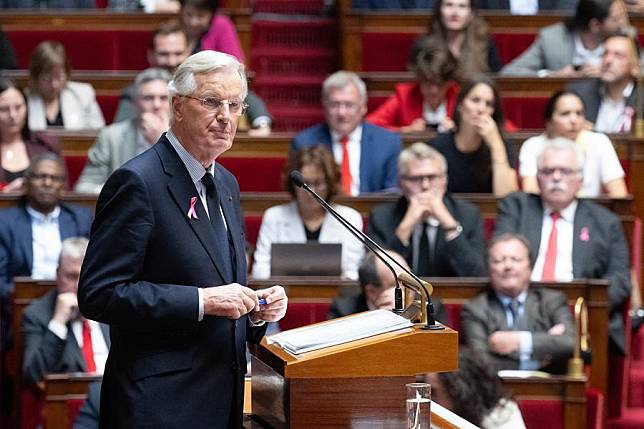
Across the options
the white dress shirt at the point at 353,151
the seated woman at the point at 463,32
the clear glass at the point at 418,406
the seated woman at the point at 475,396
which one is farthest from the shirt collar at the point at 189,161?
the seated woman at the point at 463,32

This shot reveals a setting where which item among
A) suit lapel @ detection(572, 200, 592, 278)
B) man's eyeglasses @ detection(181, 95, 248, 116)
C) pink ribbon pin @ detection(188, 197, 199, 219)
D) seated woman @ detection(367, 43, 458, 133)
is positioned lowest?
suit lapel @ detection(572, 200, 592, 278)

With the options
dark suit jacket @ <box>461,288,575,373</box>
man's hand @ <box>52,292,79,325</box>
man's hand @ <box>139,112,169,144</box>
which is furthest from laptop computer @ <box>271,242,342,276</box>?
man's hand @ <box>139,112,169,144</box>

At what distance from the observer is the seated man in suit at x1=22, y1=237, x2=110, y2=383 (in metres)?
3.14

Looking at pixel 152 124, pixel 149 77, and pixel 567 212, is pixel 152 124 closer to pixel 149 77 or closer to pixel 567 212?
pixel 149 77

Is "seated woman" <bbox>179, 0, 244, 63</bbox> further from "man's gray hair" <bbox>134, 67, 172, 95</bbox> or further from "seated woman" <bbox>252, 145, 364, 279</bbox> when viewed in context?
"seated woman" <bbox>252, 145, 364, 279</bbox>

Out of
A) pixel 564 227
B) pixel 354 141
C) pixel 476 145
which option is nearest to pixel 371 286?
pixel 564 227

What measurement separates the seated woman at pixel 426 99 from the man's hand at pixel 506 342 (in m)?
1.28

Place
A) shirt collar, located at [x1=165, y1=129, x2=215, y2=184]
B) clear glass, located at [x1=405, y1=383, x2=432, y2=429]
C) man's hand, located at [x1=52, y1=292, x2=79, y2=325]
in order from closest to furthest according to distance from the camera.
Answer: clear glass, located at [x1=405, y1=383, x2=432, y2=429] → shirt collar, located at [x1=165, y1=129, x2=215, y2=184] → man's hand, located at [x1=52, y1=292, x2=79, y2=325]

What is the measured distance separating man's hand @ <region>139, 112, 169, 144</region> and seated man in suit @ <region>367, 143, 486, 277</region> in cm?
79

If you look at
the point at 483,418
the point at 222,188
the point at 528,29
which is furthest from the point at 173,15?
the point at 222,188

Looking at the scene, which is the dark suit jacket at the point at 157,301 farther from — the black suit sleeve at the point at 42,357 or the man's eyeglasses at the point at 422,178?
the man's eyeglasses at the point at 422,178

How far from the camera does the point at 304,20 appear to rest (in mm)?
5559

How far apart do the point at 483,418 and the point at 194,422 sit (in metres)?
0.83

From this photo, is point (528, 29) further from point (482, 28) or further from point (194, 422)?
point (194, 422)
